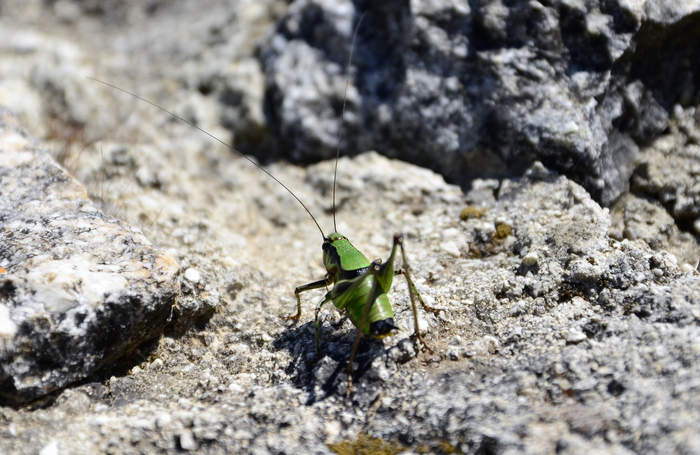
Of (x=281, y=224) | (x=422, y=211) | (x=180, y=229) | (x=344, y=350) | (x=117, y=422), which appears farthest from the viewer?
(x=281, y=224)

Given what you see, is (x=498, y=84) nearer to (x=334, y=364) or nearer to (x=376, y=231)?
(x=376, y=231)

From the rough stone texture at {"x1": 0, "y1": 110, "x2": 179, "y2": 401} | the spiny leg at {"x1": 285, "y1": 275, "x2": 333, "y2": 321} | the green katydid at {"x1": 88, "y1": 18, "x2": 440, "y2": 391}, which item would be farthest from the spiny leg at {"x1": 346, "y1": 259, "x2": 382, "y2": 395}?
the rough stone texture at {"x1": 0, "y1": 110, "x2": 179, "y2": 401}

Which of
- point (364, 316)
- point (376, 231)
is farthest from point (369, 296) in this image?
point (376, 231)

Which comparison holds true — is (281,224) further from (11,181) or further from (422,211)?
(11,181)

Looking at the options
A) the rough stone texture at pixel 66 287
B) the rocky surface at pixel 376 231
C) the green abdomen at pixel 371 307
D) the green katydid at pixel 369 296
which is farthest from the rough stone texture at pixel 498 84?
the rough stone texture at pixel 66 287

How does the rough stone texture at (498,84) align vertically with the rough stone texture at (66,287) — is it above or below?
above

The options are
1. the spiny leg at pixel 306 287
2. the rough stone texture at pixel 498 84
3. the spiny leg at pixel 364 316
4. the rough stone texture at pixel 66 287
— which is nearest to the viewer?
the rough stone texture at pixel 66 287

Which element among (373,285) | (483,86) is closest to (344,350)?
(373,285)

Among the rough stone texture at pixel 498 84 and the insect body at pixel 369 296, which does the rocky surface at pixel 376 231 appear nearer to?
the rough stone texture at pixel 498 84
